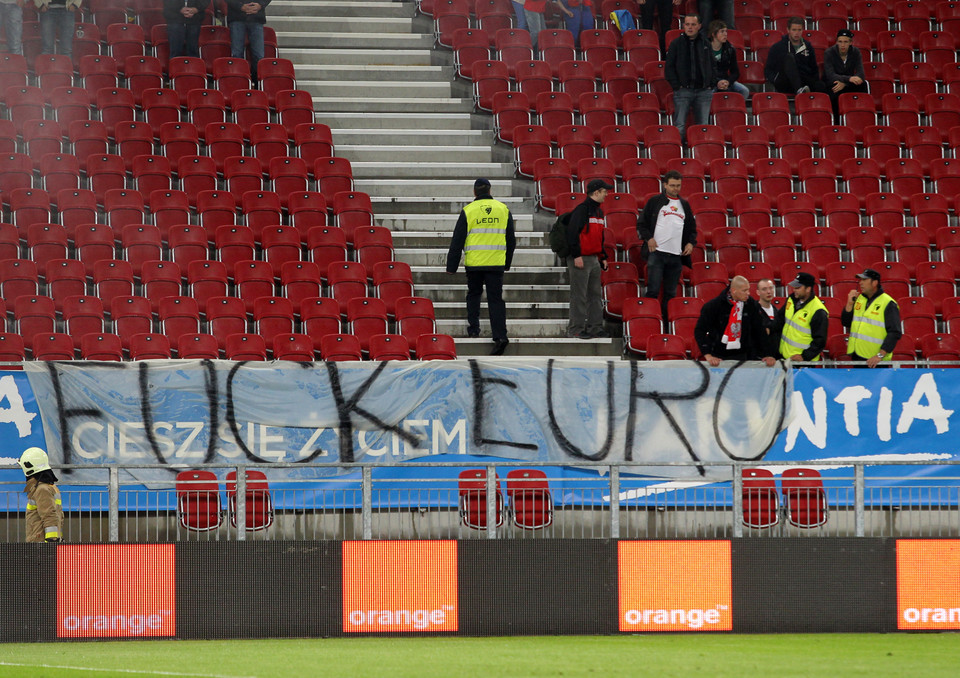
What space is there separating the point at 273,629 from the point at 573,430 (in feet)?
11.4

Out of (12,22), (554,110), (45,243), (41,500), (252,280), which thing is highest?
(12,22)

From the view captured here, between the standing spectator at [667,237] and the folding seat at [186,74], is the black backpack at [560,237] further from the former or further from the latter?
the folding seat at [186,74]

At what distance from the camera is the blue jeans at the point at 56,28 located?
18.4m

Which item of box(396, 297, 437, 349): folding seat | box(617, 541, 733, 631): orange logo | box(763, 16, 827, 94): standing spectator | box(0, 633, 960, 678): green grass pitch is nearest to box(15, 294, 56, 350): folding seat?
box(396, 297, 437, 349): folding seat

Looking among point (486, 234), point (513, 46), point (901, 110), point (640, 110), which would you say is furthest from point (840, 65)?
point (486, 234)

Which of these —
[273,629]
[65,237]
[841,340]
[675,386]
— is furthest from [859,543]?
[65,237]

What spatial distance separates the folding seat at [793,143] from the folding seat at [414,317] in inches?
252

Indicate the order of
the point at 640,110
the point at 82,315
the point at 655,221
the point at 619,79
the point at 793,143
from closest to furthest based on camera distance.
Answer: the point at 82,315 < the point at 655,221 < the point at 793,143 < the point at 640,110 < the point at 619,79

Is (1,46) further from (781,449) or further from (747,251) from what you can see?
(781,449)

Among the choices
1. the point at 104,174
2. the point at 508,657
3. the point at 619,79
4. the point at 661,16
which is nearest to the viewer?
the point at 508,657

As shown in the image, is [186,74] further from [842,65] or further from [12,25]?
[842,65]

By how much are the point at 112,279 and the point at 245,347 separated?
84.5 inches

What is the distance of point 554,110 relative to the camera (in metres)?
18.2

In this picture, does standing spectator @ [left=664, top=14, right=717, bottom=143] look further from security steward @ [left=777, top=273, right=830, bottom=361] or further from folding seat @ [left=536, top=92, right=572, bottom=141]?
security steward @ [left=777, top=273, right=830, bottom=361]
